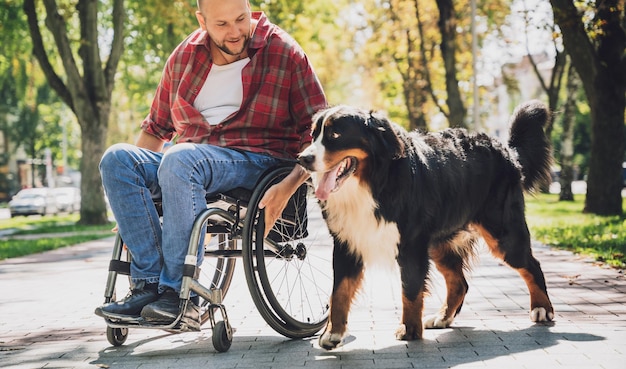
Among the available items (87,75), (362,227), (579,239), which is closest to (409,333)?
(362,227)

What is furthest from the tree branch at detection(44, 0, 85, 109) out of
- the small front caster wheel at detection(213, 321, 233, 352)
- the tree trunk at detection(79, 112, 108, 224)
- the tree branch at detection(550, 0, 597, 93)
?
the small front caster wheel at detection(213, 321, 233, 352)

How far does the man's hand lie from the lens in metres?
4.72

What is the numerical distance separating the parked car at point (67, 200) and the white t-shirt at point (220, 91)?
1600 inches

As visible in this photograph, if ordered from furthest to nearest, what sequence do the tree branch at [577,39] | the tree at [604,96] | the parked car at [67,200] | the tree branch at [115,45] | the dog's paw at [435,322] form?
1. the parked car at [67,200]
2. the tree branch at [115,45]
3. the tree at [604,96]
4. the tree branch at [577,39]
5. the dog's paw at [435,322]

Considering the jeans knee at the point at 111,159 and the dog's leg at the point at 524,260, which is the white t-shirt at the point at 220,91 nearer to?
the jeans knee at the point at 111,159

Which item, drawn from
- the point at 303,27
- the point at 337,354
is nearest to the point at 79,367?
the point at 337,354

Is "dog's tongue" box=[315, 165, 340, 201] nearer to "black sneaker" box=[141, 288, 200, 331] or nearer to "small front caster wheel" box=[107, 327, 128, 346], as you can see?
"black sneaker" box=[141, 288, 200, 331]

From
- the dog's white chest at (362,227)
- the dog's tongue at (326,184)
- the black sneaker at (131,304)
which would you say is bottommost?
the black sneaker at (131,304)

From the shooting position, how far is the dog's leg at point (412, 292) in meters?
4.64

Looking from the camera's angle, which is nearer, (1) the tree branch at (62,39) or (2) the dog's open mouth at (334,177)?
(2) the dog's open mouth at (334,177)

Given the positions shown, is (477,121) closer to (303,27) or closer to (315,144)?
(303,27)

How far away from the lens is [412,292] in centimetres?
466

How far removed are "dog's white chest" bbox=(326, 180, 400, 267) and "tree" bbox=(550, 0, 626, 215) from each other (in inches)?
476

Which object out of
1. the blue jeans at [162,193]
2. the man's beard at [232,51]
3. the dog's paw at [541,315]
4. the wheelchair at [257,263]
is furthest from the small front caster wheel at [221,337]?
the dog's paw at [541,315]
